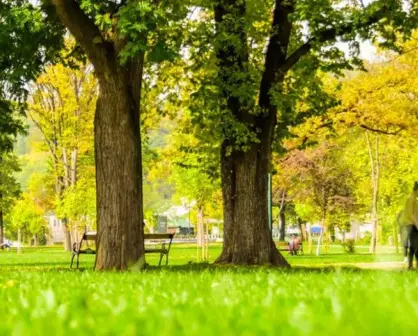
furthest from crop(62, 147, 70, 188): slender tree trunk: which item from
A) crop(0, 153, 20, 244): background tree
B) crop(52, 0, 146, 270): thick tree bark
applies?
crop(52, 0, 146, 270): thick tree bark

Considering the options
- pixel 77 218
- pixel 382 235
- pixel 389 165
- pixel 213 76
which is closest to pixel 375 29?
pixel 213 76

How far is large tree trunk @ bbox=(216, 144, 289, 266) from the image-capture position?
19703 mm

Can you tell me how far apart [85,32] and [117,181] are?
2883mm

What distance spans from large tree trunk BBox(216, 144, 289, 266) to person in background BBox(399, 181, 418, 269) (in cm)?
303

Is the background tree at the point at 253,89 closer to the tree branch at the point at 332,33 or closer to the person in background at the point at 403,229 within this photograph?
the tree branch at the point at 332,33

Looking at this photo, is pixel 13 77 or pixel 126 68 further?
pixel 13 77

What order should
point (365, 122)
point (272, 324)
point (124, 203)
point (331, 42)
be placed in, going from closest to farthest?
point (272, 324) < point (124, 203) < point (331, 42) < point (365, 122)

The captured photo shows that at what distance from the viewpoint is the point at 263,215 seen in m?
20.0

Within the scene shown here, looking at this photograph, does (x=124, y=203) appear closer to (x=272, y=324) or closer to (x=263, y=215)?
(x=263, y=215)

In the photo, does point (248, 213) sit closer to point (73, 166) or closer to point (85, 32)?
point (85, 32)

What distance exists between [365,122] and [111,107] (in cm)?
1337

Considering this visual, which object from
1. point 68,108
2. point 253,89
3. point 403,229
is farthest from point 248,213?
point 68,108

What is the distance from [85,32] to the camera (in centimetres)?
1554

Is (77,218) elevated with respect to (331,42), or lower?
lower
